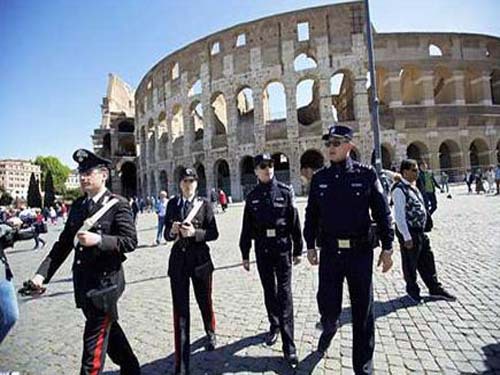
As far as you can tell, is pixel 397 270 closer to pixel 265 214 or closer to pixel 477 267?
pixel 477 267

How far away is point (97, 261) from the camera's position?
2.61 metres

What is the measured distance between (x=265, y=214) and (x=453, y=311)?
8.84 feet

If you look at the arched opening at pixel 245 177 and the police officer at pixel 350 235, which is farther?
the arched opening at pixel 245 177

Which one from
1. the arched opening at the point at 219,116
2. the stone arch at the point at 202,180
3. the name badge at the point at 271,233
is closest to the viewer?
the name badge at the point at 271,233

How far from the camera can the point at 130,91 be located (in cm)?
6125

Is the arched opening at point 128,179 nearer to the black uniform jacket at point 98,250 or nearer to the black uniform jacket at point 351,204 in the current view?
the black uniform jacket at point 98,250

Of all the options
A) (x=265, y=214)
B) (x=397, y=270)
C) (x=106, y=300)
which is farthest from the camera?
(x=397, y=270)

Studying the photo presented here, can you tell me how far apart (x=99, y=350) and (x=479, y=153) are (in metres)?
39.1

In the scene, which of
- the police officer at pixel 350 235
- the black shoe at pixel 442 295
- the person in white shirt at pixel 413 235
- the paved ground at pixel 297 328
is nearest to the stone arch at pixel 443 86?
the paved ground at pixel 297 328

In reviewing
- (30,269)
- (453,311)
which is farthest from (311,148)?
(453,311)

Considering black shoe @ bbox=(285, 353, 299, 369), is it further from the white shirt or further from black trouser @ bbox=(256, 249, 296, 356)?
the white shirt

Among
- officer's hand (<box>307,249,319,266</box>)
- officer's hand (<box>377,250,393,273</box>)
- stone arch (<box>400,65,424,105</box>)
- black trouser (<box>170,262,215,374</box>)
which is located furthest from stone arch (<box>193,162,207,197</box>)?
officer's hand (<box>377,250,393,273</box>)

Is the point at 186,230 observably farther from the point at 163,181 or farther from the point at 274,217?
the point at 163,181

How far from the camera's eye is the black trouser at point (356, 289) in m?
2.84
